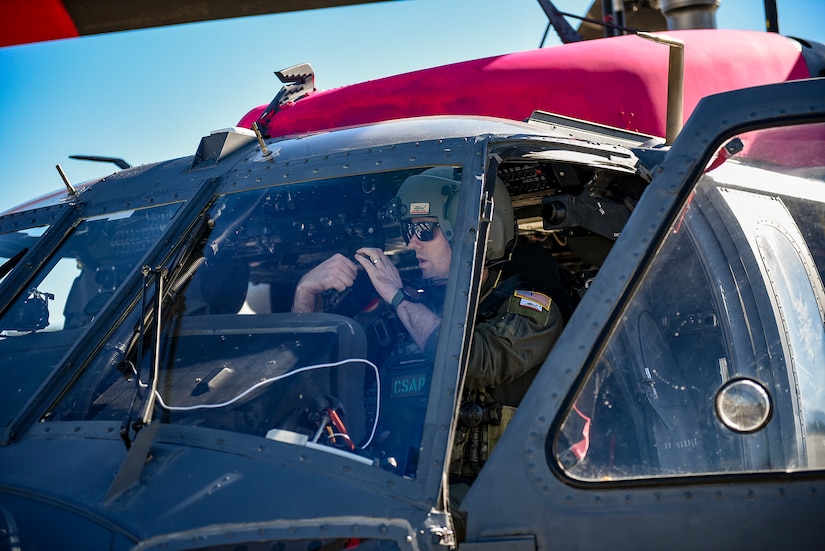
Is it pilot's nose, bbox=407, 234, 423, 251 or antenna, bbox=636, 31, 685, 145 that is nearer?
pilot's nose, bbox=407, 234, 423, 251

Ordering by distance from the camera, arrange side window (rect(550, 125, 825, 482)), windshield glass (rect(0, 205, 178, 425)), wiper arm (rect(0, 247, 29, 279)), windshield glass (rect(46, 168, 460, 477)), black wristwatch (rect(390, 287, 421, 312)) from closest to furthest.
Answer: side window (rect(550, 125, 825, 482)) → windshield glass (rect(46, 168, 460, 477)) → black wristwatch (rect(390, 287, 421, 312)) → windshield glass (rect(0, 205, 178, 425)) → wiper arm (rect(0, 247, 29, 279))

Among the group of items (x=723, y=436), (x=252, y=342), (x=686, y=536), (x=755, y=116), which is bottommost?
(x=686, y=536)

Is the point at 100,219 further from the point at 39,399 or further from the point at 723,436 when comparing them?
the point at 723,436

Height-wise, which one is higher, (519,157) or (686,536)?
(519,157)

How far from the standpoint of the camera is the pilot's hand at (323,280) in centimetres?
243

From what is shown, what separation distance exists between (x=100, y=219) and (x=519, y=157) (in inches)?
59.8

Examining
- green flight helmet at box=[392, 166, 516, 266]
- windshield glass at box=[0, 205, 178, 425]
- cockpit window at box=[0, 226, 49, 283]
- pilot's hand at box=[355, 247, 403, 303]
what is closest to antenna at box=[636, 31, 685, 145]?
green flight helmet at box=[392, 166, 516, 266]

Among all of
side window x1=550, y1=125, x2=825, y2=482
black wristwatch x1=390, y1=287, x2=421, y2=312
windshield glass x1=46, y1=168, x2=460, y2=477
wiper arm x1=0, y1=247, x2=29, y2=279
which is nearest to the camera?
side window x1=550, y1=125, x2=825, y2=482

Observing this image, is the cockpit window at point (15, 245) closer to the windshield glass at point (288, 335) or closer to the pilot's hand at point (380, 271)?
the windshield glass at point (288, 335)

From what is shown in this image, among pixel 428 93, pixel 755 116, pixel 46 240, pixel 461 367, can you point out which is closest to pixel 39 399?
pixel 46 240

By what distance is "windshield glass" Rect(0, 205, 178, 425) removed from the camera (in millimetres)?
2500

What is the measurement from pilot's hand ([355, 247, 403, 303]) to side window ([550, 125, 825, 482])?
722mm

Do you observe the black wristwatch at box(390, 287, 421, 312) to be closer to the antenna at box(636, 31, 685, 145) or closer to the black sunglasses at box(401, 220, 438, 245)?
the black sunglasses at box(401, 220, 438, 245)

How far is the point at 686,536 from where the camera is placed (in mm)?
1797
